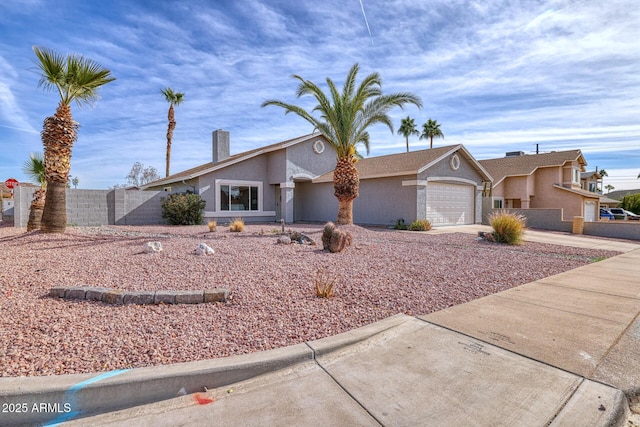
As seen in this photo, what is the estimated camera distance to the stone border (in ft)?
15.3

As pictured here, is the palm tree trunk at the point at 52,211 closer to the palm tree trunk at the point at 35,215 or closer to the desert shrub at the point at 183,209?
the palm tree trunk at the point at 35,215

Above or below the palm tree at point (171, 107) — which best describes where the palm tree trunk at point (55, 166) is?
below

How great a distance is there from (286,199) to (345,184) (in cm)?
577

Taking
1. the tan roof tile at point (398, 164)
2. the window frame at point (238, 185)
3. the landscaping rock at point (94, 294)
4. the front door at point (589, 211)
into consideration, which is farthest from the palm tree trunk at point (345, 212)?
the front door at point (589, 211)

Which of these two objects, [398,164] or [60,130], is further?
[398,164]

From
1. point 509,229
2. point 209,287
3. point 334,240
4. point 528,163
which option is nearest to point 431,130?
point 528,163

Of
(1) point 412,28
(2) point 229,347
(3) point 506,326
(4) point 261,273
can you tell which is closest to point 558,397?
(3) point 506,326

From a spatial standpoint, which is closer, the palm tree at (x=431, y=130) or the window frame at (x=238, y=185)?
the window frame at (x=238, y=185)

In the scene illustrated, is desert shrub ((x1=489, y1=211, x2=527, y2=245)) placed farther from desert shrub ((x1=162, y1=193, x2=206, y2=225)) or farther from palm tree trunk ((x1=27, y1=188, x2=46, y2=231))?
palm tree trunk ((x1=27, y1=188, x2=46, y2=231))

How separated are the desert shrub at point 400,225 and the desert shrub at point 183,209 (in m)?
10.5

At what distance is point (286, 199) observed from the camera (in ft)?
69.1

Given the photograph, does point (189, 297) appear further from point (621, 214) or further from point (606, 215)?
point (621, 214)

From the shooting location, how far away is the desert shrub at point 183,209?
17.9 meters

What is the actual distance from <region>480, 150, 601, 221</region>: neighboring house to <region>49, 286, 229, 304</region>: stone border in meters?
29.1
